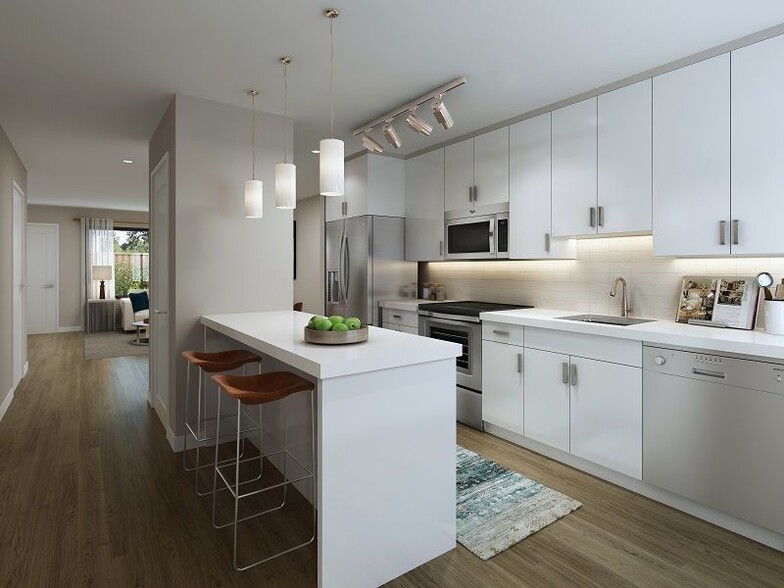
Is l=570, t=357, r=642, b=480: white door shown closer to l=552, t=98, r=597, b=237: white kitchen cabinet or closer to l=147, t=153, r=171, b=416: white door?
l=552, t=98, r=597, b=237: white kitchen cabinet

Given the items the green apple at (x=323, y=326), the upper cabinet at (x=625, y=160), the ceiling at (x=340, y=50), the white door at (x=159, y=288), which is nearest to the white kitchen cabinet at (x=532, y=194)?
the ceiling at (x=340, y=50)

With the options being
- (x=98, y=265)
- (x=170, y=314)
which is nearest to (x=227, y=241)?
(x=170, y=314)

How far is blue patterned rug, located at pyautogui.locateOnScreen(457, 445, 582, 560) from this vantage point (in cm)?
229

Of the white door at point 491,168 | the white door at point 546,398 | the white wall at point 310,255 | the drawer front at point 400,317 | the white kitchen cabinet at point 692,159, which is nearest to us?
the white kitchen cabinet at point 692,159

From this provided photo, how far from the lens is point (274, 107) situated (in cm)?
355

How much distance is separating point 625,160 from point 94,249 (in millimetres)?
9868

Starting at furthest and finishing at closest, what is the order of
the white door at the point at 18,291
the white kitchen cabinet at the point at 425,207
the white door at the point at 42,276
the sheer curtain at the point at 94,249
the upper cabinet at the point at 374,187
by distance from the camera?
the sheer curtain at the point at 94,249, the white door at the point at 42,276, the white door at the point at 18,291, the upper cabinet at the point at 374,187, the white kitchen cabinet at the point at 425,207

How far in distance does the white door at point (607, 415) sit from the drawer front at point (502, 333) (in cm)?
47

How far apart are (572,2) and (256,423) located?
3087mm

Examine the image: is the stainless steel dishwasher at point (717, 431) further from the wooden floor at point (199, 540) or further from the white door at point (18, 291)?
the white door at point (18, 291)

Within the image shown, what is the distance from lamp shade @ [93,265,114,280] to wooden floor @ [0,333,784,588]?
6.85 metres

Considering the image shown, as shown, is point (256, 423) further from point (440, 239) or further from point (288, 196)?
point (440, 239)

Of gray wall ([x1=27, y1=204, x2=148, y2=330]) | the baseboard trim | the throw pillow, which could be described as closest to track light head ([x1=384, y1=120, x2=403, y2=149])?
the baseboard trim

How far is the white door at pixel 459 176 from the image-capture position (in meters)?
4.17
